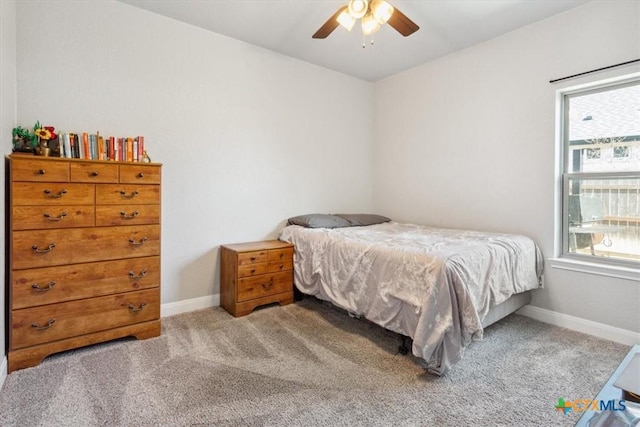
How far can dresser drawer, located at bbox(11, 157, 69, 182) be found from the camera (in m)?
1.85

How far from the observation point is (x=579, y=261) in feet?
8.61

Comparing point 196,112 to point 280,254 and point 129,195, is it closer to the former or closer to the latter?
point 129,195

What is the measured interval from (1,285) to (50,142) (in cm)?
97

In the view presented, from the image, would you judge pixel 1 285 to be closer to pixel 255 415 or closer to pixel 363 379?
pixel 255 415

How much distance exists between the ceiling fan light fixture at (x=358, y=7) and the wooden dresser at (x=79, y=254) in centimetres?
169

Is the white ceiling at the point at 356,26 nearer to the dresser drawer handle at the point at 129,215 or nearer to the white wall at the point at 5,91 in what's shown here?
the white wall at the point at 5,91

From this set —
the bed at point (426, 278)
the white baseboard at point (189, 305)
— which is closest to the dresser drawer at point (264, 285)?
the bed at point (426, 278)

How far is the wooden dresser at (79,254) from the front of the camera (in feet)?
6.17

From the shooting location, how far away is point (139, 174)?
227cm

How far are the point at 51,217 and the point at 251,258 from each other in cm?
Result: 141

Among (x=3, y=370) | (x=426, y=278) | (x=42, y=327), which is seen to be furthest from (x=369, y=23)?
(x=3, y=370)

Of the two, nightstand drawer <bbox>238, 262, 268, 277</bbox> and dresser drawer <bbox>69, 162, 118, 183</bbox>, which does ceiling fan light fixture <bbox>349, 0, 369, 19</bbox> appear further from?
nightstand drawer <bbox>238, 262, 268, 277</bbox>

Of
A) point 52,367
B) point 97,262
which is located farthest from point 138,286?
point 52,367

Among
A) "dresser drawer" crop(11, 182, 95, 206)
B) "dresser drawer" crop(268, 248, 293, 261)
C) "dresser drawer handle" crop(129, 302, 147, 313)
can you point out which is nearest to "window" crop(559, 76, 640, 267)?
"dresser drawer" crop(268, 248, 293, 261)
